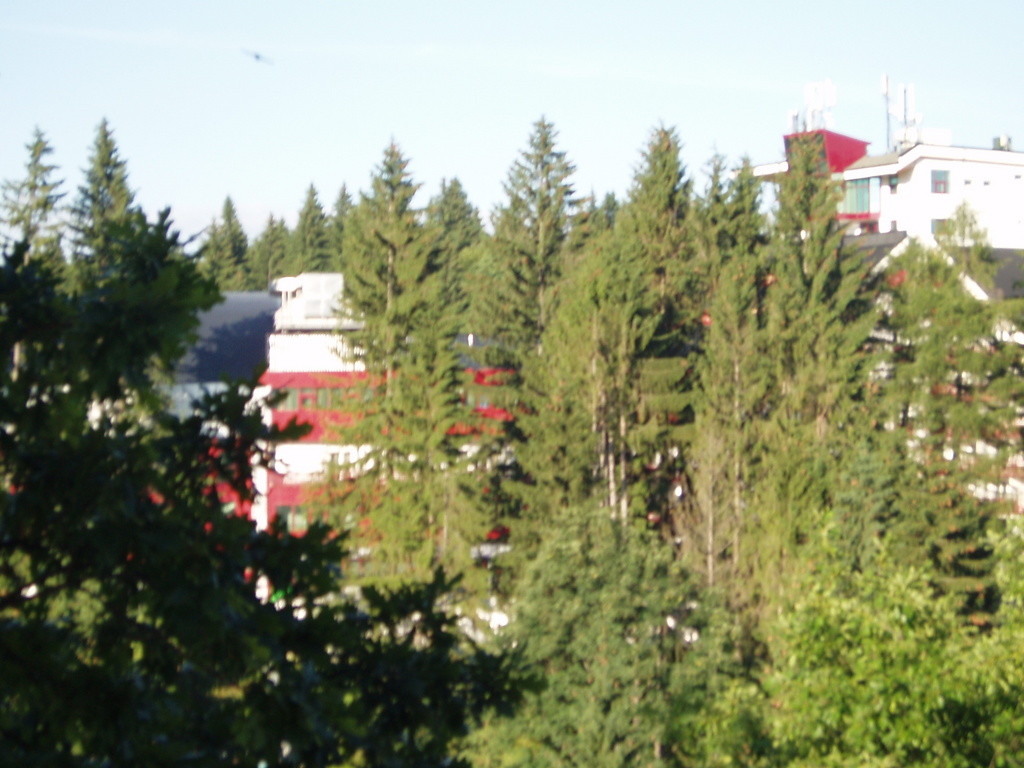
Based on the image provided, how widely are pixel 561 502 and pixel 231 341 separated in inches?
945

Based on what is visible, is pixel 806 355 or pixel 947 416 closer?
pixel 947 416

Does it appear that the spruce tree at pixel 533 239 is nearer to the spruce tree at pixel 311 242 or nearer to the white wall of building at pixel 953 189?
the white wall of building at pixel 953 189

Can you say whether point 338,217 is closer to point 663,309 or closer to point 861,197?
point 861,197

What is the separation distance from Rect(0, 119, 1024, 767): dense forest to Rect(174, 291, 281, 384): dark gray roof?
7179 millimetres

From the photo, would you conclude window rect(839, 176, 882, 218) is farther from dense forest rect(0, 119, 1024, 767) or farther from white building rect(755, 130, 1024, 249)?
dense forest rect(0, 119, 1024, 767)

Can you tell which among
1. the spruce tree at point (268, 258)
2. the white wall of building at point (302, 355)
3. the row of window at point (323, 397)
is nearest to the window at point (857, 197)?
the white wall of building at point (302, 355)

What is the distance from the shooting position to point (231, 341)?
49.8m

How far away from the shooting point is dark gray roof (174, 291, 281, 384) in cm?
4778

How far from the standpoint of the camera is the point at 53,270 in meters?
5.31

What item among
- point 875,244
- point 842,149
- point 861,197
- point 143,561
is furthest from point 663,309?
point 143,561

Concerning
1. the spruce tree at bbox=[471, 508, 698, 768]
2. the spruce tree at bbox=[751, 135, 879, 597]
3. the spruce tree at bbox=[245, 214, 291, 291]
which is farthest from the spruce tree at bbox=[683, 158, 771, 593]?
the spruce tree at bbox=[245, 214, 291, 291]

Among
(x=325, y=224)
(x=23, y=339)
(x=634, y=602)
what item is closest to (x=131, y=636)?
(x=23, y=339)

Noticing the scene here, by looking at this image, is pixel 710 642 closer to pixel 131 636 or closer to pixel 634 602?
pixel 634 602

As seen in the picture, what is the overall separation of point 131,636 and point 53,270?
5.74 ft
